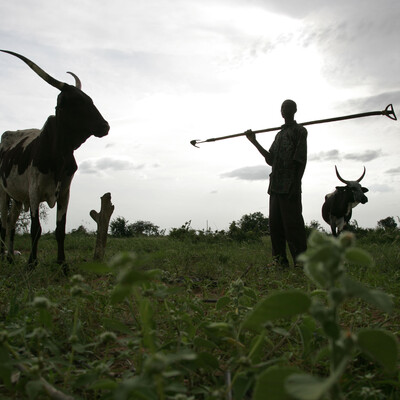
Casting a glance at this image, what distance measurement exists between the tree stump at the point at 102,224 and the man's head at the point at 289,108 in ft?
8.62

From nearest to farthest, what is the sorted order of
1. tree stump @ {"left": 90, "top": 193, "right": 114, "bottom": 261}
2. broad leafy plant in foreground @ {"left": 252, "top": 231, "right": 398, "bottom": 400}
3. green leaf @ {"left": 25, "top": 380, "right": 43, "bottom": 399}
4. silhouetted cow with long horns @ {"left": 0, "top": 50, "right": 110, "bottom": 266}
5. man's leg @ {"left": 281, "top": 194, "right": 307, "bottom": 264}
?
broad leafy plant in foreground @ {"left": 252, "top": 231, "right": 398, "bottom": 400}, green leaf @ {"left": 25, "top": 380, "right": 43, "bottom": 399}, silhouetted cow with long horns @ {"left": 0, "top": 50, "right": 110, "bottom": 266}, tree stump @ {"left": 90, "top": 193, "right": 114, "bottom": 261}, man's leg @ {"left": 281, "top": 194, "right": 307, "bottom": 264}

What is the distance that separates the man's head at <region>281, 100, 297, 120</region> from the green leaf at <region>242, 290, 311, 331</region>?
5.01 meters

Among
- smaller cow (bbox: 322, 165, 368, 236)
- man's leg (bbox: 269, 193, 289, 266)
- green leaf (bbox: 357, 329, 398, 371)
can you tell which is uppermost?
smaller cow (bbox: 322, 165, 368, 236)

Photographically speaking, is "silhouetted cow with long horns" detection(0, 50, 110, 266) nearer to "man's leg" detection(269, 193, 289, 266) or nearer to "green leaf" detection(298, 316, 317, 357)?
"man's leg" detection(269, 193, 289, 266)

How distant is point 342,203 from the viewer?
9742 mm

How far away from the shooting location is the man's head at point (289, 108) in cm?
545

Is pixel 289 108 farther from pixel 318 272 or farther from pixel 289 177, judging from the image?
pixel 318 272

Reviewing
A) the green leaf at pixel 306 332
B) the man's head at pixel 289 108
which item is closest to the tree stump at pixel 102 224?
the man's head at pixel 289 108

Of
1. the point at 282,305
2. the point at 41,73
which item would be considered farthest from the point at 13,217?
the point at 282,305

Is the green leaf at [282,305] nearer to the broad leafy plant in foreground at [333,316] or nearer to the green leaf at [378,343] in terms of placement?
the broad leafy plant in foreground at [333,316]

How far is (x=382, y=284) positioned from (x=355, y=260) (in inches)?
120

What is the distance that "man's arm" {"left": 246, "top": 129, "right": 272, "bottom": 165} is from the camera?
5.65m

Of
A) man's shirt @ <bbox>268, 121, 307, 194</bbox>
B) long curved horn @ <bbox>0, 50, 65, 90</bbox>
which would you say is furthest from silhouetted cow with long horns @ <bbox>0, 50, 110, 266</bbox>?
man's shirt @ <bbox>268, 121, 307, 194</bbox>

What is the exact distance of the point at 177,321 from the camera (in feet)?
5.41
